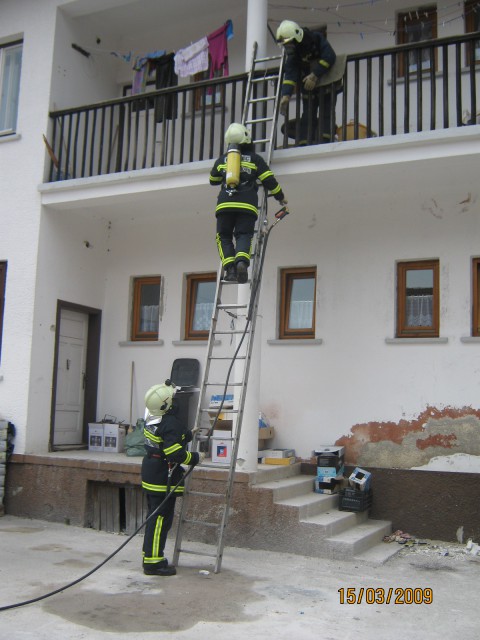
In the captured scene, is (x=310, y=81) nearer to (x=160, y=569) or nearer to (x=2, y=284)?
(x=2, y=284)

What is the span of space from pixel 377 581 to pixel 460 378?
301cm

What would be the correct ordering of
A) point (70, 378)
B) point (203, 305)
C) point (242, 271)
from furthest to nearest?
point (70, 378), point (203, 305), point (242, 271)

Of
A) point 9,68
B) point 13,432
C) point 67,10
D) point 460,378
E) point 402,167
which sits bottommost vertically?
point 13,432

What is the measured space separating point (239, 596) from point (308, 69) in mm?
6112

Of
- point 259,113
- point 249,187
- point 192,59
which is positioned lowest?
point 249,187

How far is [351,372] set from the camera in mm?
9078

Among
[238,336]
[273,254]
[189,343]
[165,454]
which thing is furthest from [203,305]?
[165,454]

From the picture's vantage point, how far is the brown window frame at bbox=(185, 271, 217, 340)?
10391mm

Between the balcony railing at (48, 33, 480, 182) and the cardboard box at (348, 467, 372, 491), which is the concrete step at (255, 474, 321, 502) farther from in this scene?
the balcony railing at (48, 33, 480, 182)

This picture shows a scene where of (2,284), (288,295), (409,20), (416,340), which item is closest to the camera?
(416,340)

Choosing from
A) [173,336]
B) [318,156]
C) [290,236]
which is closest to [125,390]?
[173,336]

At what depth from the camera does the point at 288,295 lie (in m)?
9.77

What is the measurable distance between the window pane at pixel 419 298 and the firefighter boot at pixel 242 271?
2762mm

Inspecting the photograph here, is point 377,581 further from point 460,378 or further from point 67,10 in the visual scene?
point 67,10
